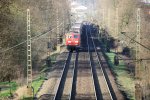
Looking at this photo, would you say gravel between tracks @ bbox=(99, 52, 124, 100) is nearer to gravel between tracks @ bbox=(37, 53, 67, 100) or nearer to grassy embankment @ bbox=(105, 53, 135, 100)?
grassy embankment @ bbox=(105, 53, 135, 100)

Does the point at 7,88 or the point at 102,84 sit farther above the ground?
the point at 102,84

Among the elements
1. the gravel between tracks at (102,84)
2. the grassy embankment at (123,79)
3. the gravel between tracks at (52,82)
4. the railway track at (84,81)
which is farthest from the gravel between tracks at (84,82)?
the grassy embankment at (123,79)

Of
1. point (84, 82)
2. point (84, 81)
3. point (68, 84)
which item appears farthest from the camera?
point (84, 81)

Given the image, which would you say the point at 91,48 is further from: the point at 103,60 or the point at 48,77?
the point at 48,77

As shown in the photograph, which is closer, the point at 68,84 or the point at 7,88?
the point at 68,84

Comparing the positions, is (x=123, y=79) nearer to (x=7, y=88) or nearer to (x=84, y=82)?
(x=84, y=82)

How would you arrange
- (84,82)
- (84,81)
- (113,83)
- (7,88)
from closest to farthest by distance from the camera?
(113,83) → (84,82) → (84,81) → (7,88)

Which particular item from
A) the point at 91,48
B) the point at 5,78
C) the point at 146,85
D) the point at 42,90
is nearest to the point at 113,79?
the point at 146,85

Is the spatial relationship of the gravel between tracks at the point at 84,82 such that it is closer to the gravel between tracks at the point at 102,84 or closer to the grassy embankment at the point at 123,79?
the gravel between tracks at the point at 102,84

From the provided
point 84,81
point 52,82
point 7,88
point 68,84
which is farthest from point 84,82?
point 7,88

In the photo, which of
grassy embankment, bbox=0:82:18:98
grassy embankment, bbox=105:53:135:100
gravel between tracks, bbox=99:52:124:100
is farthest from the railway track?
grassy embankment, bbox=0:82:18:98

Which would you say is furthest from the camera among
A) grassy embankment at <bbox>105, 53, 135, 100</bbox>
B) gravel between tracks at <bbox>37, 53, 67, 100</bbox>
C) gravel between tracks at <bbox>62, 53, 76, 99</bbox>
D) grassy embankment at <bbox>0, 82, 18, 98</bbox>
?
grassy embankment at <bbox>0, 82, 18, 98</bbox>

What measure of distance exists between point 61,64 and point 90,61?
13.0ft

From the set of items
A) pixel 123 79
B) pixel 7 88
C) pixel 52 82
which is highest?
pixel 52 82
